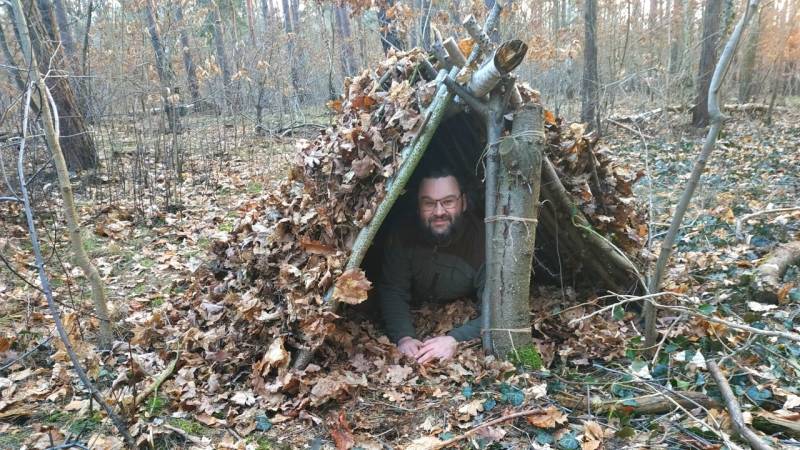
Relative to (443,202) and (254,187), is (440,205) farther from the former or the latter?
(254,187)

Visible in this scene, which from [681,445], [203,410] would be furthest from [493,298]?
[203,410]

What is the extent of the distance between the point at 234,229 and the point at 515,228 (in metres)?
3.05

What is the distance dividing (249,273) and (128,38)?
762cm

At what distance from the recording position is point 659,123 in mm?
11695

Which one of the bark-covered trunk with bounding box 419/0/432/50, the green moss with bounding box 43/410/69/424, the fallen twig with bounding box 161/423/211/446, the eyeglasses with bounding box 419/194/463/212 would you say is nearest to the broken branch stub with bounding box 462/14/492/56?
the eyeglasses with bounding box 419/194/463/212

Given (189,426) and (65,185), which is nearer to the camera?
(189,426)

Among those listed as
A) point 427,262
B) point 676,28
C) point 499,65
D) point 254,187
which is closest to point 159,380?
point 427,262

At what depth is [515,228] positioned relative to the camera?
3.29 m

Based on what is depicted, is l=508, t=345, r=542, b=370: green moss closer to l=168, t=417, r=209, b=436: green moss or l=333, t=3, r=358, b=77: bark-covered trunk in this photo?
l=168, t=417, r=209, b=436: green moss

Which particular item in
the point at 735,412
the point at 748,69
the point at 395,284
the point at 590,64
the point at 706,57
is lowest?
the point at 735,412

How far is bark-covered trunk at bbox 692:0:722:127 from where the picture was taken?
1076 centimetres

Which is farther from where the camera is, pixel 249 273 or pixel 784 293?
pixel 249 273

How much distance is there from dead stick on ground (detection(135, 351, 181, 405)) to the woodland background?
5cm

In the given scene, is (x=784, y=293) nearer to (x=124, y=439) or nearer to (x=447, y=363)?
(x=447, y=363)
